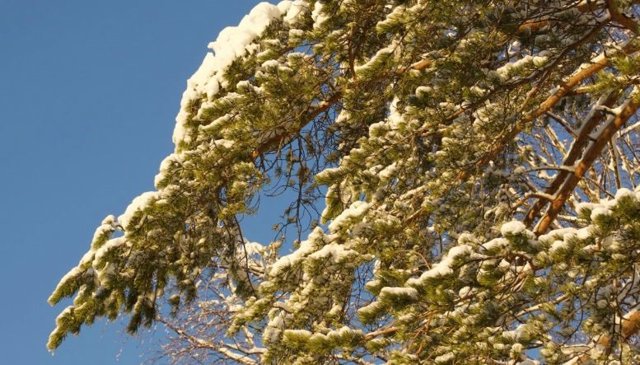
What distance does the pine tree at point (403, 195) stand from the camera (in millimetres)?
4043

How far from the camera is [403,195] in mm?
6000

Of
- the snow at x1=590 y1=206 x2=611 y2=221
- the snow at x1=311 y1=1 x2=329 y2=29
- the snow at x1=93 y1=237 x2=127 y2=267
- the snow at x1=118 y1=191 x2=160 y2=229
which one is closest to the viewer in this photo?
the snow at x1=590 y1=206 x2=611 y2=221

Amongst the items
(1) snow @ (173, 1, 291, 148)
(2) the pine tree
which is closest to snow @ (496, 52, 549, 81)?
(2) the pine tree

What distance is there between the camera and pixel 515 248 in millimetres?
3762

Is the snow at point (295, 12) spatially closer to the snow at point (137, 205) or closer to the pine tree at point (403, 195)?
the pine tree at point (403, 195)

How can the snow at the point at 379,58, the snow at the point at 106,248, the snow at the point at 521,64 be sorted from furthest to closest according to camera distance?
the snow at the point at 106,248 → the snow at the point at 379,58 → the snow at the point at 521,64

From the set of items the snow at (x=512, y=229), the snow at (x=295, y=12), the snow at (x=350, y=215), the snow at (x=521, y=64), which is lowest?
the snow at (x=512, y=229)

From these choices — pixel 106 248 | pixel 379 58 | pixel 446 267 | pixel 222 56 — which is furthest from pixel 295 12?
pixel 446 267

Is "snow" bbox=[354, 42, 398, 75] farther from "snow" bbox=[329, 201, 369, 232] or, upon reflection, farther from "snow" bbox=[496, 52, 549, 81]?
"snow" bbox=[329, 201, 369, 232]

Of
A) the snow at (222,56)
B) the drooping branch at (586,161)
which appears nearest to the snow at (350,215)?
the drooping branch at (586,161)

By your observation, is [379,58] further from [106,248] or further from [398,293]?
[106,248]

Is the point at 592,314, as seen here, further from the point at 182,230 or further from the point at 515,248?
the point at 182,230

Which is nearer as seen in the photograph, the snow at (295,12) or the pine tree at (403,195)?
the pine tree at (403,195)

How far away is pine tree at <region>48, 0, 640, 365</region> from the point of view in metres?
4.04
